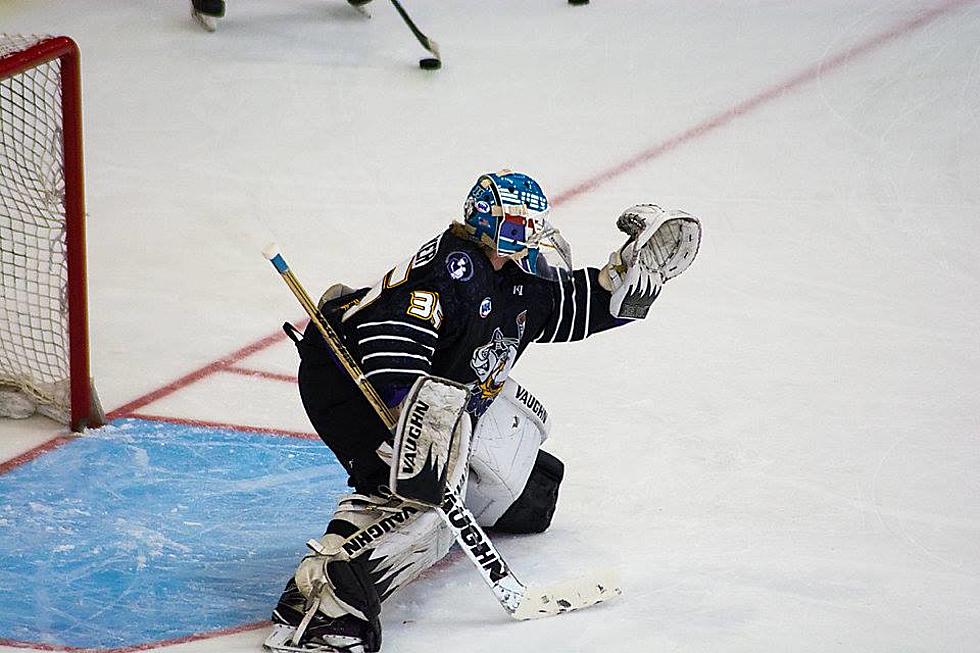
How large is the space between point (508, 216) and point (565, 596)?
736 millimetres

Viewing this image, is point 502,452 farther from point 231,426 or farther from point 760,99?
point 760,99

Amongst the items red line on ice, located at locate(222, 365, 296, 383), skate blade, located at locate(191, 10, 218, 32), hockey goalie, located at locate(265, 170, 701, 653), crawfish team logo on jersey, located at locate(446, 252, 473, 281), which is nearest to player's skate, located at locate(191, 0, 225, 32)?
skate blade, located at locate(191, 10, 218, 32)

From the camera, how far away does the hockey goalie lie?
8.98ft

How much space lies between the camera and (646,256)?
302 centimetres

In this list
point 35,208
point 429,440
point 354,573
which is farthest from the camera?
point 35,208

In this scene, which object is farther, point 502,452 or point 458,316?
point 502,452

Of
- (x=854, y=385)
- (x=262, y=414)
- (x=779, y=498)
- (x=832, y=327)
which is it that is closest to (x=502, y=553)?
(x=779, y=498)

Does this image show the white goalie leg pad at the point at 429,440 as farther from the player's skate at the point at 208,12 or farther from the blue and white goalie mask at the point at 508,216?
the player's skate at the point at 208,12

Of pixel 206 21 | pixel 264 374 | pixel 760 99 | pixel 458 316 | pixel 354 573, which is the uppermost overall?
pixel 458 316

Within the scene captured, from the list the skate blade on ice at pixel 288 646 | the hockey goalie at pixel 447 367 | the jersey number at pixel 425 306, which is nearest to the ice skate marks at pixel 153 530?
the skate blade on ice at pixel 288 646

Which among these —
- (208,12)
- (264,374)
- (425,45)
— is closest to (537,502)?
(264,374)

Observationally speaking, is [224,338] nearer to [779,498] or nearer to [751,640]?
[779,498]

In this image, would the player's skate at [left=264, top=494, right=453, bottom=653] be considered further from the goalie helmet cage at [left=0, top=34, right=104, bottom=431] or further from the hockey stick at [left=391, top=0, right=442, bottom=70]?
the hockey stick at [left=391, top=0, right=442, bottom=70]

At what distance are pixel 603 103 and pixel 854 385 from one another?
2.22 meters
